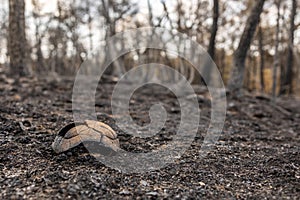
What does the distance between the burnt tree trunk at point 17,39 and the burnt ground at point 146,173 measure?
2514 mm

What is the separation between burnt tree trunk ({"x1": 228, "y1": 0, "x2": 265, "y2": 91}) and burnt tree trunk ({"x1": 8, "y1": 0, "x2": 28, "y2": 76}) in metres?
5.65

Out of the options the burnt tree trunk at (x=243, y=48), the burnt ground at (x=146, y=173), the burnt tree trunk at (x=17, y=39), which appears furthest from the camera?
the burnt tree trunk at (x=17, y=39)

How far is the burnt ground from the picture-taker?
8.77ft

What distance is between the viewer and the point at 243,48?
7949 millimetres

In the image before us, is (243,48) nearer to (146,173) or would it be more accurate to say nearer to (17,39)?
(146,173)

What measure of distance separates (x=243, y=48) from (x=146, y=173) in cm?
579

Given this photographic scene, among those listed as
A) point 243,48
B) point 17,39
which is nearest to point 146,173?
point 243,48

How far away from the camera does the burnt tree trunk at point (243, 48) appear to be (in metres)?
7.52

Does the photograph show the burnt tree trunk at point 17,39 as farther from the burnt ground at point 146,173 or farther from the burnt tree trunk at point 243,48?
the burnt tree trunk at point 243,48

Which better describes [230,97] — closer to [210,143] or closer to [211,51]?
[211,51]

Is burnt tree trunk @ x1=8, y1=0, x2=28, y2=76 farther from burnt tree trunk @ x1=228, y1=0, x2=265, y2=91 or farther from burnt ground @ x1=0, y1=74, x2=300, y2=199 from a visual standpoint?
burnt tree trunk @ x1=228, y1=0, x2=265, y2=91

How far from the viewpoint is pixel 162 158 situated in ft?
11.7

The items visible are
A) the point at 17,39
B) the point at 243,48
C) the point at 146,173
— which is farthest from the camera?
the point at 17,39

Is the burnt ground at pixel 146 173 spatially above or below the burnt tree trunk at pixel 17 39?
below
